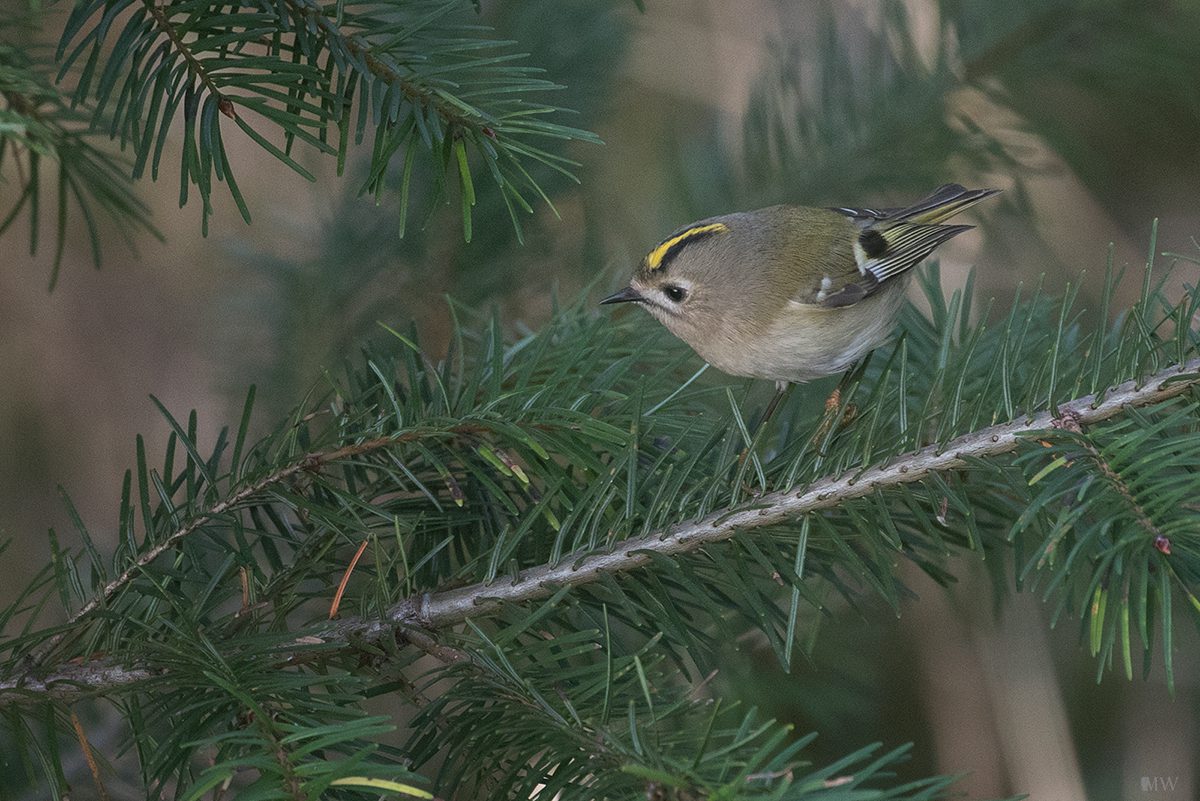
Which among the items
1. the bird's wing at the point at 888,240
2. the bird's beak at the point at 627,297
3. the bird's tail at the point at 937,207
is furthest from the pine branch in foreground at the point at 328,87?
the bird's tail at the point at 937,207

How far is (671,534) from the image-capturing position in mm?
766

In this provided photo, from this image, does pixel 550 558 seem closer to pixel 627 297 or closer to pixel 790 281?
pixel 627 297

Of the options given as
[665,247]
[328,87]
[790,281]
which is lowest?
[790,281]

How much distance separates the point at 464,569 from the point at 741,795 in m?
0.30

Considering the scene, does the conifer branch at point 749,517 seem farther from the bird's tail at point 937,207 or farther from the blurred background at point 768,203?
the bird's tail at point 937,207

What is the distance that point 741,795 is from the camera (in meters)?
0.53

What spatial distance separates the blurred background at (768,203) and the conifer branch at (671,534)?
4.6 inches

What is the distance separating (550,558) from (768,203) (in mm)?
948

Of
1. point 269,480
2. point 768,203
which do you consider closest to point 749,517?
point 269,480

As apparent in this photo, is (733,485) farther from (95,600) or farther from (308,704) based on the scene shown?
(95,600)

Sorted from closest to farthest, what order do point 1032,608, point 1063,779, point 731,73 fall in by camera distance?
point 1063,779 → point 1032,608 → point 731,73

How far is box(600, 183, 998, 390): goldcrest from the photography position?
146 centimetres

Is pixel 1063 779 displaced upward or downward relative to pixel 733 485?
downward

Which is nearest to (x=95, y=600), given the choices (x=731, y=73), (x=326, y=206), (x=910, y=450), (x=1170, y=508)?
(x=910, y=450)
